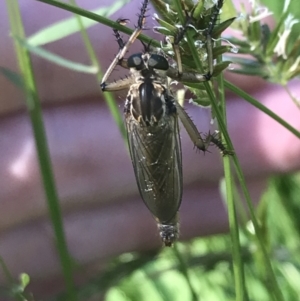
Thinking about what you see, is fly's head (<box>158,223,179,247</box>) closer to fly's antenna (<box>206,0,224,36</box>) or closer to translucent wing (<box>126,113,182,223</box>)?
translucent wing (<box>126,113,182,223</box>)

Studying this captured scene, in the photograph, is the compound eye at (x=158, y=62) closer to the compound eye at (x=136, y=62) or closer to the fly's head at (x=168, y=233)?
the compound eye at (x=136, y=62)

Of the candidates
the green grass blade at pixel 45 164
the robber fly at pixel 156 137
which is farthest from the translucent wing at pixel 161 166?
the green grass blade at pixel 45 164

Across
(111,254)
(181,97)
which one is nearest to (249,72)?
(181,97)

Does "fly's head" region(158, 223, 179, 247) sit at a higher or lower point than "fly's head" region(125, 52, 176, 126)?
lower

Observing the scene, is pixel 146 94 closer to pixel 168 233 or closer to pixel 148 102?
pixel 148 102

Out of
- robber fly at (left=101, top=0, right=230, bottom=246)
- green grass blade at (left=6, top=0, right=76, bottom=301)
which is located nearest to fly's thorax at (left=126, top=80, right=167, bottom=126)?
robber fly at (left=101, top=0, right=230, bottom=246)

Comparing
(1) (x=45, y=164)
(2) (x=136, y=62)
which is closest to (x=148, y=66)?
(2) (x=136, y=62)
